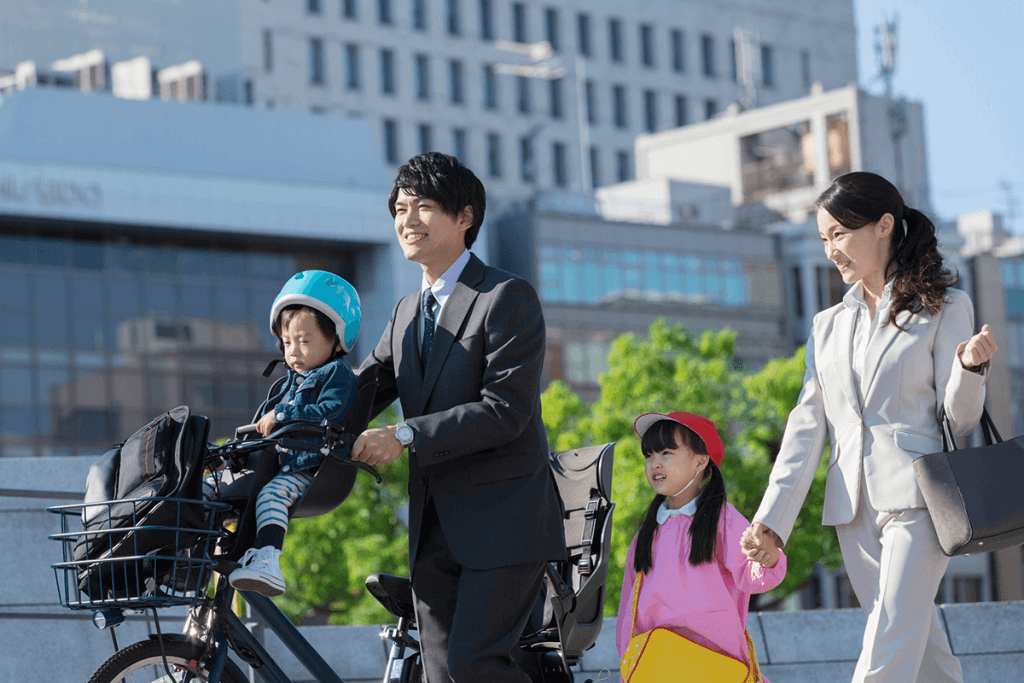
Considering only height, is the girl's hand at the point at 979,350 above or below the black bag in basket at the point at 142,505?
above

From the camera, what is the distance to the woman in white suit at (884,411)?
4.55m

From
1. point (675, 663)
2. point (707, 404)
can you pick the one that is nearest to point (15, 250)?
point (707, 404)

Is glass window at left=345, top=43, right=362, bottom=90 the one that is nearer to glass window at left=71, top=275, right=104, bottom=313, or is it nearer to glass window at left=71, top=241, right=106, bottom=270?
glass window at left=71, top=241, right=106, bottom=270

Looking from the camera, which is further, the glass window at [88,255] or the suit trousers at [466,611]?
the glass window at [88,255]

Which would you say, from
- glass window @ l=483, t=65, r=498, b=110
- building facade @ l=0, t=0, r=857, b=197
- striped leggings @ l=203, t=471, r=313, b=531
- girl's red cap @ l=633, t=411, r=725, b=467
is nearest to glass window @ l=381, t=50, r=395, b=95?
building facade @ l=0, t=0, r=857, b=197

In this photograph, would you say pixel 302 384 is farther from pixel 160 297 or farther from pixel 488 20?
pixel 488 20

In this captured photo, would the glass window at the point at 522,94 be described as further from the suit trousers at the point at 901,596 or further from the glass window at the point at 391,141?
the suit trousers at the point at 901,596

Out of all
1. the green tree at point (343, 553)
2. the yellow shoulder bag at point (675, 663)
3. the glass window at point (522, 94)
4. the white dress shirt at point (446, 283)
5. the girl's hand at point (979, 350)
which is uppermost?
the glass window at point (522, 94)

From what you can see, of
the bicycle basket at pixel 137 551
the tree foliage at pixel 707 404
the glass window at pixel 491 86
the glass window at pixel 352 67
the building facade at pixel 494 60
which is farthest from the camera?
the glass window at pixel 491 86

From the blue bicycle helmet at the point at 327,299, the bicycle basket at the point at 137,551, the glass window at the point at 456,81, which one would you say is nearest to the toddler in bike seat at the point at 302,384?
the blue bicycle helmet at the point at 327,299

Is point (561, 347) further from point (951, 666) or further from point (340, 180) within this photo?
point (951, 666)

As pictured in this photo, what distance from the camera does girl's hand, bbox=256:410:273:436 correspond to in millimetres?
4465

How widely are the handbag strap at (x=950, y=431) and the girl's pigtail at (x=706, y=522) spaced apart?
0.91 metres

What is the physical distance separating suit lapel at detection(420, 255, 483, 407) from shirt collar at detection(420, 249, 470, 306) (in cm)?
5
